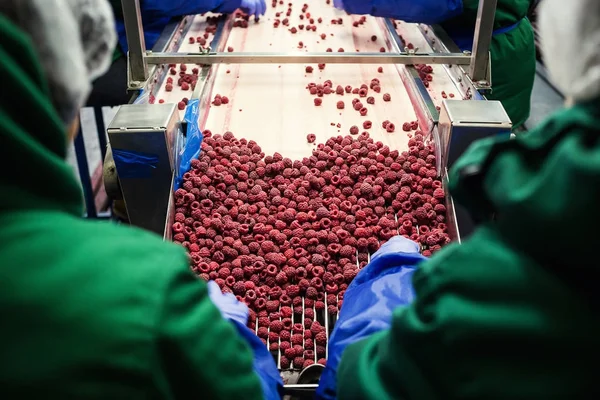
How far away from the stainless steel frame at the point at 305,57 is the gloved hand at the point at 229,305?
0.97m

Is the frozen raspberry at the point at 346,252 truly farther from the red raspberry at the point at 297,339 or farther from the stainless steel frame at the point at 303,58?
the stainless steel frame at the point at 303,58

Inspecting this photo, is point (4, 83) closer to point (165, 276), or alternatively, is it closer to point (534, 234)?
point (165, 276)

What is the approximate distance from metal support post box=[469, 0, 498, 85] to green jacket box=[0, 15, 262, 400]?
60.7 inches

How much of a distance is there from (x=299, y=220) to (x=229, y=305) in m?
0.36

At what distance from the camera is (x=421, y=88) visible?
1.87m

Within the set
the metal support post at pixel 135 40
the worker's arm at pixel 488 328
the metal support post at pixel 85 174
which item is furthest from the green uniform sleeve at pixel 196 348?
the metal support post at pixel 85 174

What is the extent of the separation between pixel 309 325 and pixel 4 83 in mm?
920

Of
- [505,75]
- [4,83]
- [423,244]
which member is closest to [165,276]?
[4,83]

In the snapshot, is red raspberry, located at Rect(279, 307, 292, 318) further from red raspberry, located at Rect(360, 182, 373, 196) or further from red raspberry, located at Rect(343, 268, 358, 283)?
red raspberry, located at Rect(360, 182, 373, 196)

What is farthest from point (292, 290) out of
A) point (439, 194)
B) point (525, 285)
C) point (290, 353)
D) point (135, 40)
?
point (135, 40)

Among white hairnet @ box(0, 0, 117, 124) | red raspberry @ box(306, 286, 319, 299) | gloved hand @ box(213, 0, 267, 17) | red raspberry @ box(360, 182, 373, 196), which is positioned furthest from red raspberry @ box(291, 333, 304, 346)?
gloved hand @ box(213, 0, 267, 17)

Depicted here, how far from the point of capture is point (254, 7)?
2697 mm

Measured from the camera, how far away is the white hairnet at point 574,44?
44cm

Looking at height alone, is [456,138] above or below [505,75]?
above
